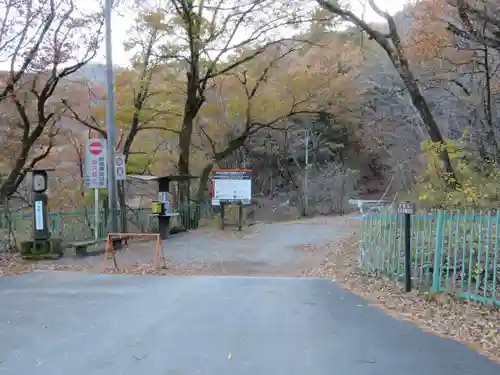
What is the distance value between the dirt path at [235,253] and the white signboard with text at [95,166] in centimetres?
224

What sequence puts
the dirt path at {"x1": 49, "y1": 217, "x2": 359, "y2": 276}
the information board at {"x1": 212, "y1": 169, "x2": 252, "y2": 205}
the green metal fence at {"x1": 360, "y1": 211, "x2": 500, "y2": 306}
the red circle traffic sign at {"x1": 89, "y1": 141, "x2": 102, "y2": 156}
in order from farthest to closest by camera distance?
the information board at {"x1": 212, "y1": 169, "x2": 252, "y2": 205} → the red circle traffic sign at {"x1": 89, "y1": 141, "x2": 102, "y2": 156} → the dirt path at {"x1": 49, "y1": 217, "x2": 359, "y2": 276} → the green metal fence at {"x1": 360, "y1": 211, "x2": 500, "y2": 306}

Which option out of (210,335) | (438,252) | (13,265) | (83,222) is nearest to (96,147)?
(83,222)

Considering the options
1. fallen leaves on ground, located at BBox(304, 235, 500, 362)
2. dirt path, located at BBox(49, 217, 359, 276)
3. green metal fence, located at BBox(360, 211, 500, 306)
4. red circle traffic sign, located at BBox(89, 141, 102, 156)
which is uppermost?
red circle traffic sign, located at BBox(89, 141, 102, 156)

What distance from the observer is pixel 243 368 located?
5.11 meters

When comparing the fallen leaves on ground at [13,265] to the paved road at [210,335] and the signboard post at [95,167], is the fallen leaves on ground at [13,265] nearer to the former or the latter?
the paved road at [210,335]

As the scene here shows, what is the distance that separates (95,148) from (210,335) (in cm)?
1162

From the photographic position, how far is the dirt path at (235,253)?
14180mm

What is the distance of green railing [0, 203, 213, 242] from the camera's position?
639 inches

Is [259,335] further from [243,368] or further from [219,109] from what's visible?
[219,109]

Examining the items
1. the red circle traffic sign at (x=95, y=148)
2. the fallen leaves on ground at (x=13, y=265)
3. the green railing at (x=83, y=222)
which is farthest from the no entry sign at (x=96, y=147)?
the fallen leaves on ground at (x=13, y=265)

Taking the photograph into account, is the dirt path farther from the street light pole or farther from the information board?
the street light pole

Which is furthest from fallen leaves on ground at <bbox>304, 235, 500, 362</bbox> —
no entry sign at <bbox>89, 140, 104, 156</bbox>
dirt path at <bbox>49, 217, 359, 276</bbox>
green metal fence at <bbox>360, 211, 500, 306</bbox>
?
no entry sign at <bbox>89, 140, 104, 156</bbox>

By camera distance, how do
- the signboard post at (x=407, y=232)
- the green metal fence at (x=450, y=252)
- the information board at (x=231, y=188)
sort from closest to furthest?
1. the green metal fence at (x=450, y=252)
2. the signboard post at (x=407, y=232)
3. the information board at (x=231, y=188)

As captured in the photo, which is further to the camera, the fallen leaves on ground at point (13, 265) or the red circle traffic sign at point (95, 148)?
the red circle traffic sign at point (95, 148)
